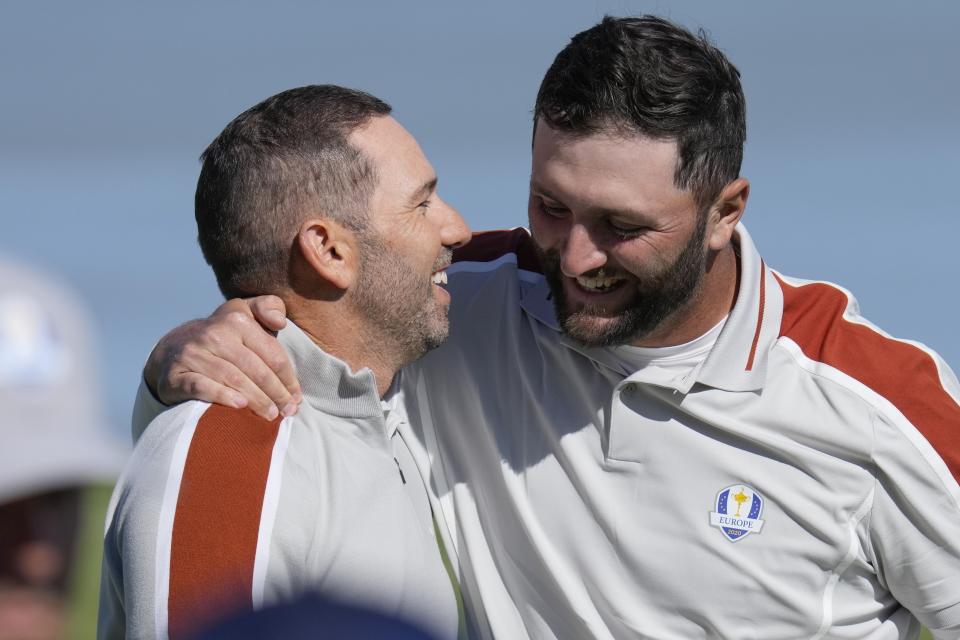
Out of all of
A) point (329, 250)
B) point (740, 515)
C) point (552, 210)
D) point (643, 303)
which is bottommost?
point (740, 515)

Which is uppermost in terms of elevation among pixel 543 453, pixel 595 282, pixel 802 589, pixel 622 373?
pixel 595 282

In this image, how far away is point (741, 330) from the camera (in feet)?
11.1

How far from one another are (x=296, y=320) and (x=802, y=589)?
1.48 meters

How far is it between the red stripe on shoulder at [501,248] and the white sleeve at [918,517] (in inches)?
43.3

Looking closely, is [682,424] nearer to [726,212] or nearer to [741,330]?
[741,330]

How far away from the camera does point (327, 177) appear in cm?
320

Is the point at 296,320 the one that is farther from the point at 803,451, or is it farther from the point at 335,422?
the point at 803,451

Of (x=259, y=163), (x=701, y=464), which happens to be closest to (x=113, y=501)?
(x=259, y=163)

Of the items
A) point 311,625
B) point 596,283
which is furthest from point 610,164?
point 311,625

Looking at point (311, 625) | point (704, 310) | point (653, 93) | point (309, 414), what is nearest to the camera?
point (311, 625)

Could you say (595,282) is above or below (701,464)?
above

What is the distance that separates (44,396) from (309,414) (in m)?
1.36

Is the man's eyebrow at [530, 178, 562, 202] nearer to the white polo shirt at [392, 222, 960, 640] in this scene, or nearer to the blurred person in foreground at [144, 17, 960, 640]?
the blurred person in foreground at [144, 17, 960, 640]

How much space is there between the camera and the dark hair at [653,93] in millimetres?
3287
